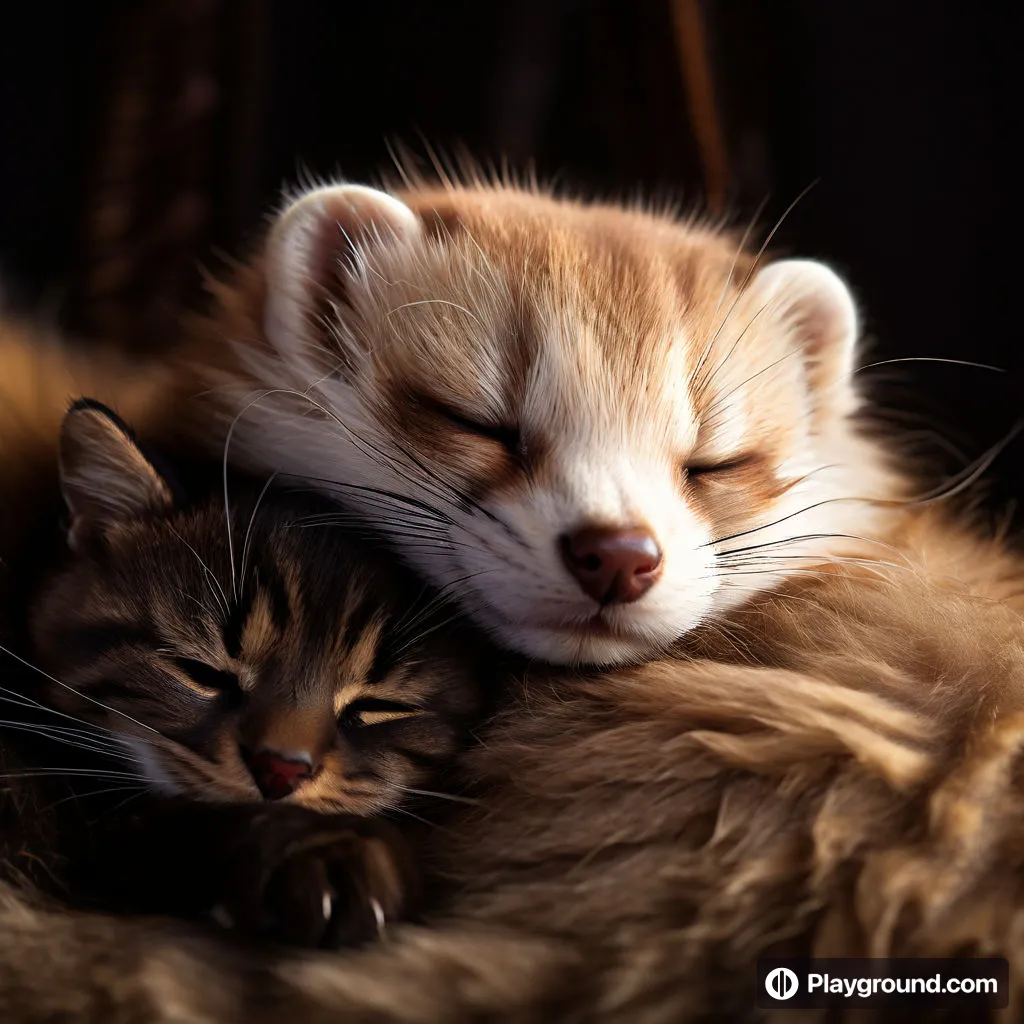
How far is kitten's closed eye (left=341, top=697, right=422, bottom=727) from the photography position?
0.80 meters

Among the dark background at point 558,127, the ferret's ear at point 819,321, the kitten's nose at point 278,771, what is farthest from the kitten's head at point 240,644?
the dark background at point 558,127

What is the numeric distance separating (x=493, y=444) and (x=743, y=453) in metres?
0.24

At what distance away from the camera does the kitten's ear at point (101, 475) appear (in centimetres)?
83

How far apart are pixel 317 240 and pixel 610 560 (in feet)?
1.42

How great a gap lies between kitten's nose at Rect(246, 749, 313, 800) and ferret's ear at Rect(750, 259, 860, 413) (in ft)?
2.02

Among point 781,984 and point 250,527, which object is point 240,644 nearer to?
point 250,527

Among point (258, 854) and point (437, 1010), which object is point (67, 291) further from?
point (437, 1010)

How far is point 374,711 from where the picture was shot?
2.66 ft

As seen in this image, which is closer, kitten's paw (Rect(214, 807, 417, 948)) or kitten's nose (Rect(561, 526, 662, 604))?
kitten's paw (Rect(214, 807, 417, 948))

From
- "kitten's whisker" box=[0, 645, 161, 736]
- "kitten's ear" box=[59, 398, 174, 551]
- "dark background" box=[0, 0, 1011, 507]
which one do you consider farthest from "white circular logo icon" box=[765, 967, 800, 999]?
"dark background" box=[0, 0, 1011, 507]

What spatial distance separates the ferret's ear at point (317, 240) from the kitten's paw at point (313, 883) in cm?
46

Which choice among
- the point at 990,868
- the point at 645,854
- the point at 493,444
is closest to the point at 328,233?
the point at 493,444

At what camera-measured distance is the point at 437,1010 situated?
587mm

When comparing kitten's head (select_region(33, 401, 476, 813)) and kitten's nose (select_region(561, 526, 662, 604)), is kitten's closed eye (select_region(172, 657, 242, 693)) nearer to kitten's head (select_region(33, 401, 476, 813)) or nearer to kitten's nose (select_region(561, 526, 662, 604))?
kitten's head (select_region(33, 401, 476, 813))
